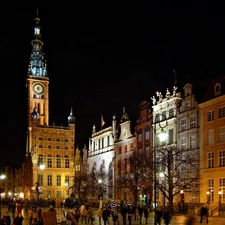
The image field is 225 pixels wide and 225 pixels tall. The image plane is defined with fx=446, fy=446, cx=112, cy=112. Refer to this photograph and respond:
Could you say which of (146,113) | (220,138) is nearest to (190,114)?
(220,138)

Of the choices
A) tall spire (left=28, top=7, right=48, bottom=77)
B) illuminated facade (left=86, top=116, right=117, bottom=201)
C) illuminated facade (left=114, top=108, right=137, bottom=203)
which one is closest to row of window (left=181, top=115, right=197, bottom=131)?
illuminated facade (left=114, top=108, right=137, bottom=203)

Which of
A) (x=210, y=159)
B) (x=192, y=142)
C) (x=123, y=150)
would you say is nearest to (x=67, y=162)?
(x=123, y=150)

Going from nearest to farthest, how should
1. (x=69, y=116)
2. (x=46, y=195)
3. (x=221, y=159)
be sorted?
(x=221, y=159) → (x=46, y=195) → (x=69, y=116)

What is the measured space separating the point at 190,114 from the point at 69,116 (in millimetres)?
73015

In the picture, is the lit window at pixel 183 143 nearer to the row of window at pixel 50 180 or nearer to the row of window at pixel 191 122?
the row of window at pixel 191 122

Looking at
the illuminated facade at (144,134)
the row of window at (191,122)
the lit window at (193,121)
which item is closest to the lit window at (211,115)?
the row of window at (191,122)

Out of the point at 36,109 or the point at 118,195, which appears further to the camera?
the point at 36,109

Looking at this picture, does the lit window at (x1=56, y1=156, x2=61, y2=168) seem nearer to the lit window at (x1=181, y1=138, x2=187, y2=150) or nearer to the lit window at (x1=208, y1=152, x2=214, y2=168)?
the lit window at (x1=181, y1=138, x2=187, y2=150)

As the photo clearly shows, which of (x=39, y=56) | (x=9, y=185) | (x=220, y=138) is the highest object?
(x=39, y=56)

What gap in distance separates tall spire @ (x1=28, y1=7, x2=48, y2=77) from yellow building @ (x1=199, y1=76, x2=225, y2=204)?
88.6 m

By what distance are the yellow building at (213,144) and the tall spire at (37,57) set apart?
88568 millimetres

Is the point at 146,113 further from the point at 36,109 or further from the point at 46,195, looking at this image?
the point at 36,109

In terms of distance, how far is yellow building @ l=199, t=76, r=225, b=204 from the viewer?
5553 cm

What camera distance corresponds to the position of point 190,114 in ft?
210
